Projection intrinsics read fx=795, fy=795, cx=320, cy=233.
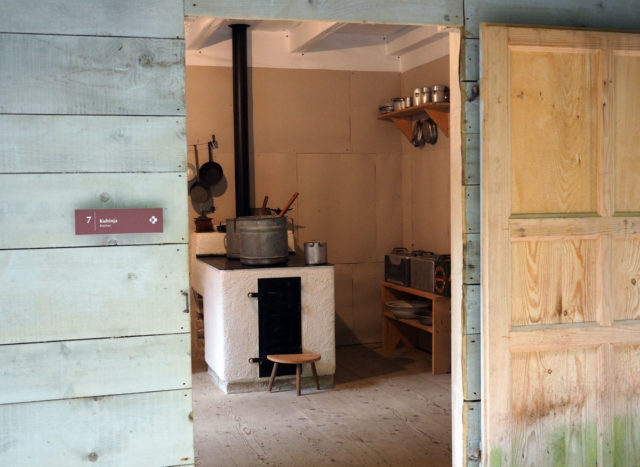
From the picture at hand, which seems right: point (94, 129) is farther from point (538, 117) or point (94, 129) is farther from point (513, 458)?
point (513, 458)

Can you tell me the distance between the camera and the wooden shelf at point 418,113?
20.9 ft

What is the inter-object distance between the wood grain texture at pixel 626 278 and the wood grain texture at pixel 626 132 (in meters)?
0.14

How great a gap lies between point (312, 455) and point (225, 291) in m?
1.53

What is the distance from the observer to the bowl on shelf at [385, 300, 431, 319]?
6426mm

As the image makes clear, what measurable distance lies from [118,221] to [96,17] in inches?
27.6

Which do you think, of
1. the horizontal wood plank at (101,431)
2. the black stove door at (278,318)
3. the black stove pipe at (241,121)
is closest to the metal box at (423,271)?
the black stove door at (278,318)

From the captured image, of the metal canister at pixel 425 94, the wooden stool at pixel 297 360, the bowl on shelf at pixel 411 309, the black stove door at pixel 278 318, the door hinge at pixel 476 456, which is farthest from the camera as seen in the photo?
the bowl on shelf at pixel 411 309

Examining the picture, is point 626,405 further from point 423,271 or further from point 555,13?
point 423,271

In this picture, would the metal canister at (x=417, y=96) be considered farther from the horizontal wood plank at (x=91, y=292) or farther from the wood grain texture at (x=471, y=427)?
the horizontal wood plank at (x=91, y=292)

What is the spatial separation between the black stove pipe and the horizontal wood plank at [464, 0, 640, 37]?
3848 mm

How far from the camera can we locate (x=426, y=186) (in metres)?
7.00

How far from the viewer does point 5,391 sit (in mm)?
2676

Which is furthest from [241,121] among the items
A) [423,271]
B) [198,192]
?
[423,271]

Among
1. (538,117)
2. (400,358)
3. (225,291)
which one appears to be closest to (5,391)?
(538,117)
